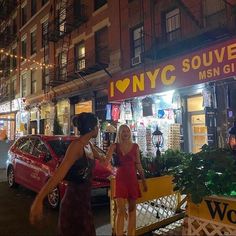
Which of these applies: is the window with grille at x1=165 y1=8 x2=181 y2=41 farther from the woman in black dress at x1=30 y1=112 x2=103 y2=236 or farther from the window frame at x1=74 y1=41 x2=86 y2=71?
the woman in black dress at x1=30 y1=112 x2=103 y2=236

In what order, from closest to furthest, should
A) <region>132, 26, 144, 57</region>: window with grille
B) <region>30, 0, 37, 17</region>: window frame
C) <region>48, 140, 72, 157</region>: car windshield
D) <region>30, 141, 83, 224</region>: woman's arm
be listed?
<region>30, 141, 83, 224</region>: woman's arm < <region>48, 140, 72, 157</region>: car windshield < <region>132, 26, 144, 57</region>: window with grille < <region>30, 0, 37, 17</region>: window frame

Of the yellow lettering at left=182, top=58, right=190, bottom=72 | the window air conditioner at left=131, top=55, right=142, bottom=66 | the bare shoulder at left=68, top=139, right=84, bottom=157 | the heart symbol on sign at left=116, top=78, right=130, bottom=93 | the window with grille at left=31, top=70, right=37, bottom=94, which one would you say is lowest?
the bare shoulder at left=68, top=139, right=84, bottom=157

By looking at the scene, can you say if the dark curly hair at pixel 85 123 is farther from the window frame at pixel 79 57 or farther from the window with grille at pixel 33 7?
the window with grille at pixel 33 7

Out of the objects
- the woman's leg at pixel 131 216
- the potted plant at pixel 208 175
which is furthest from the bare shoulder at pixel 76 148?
the woman's leg at pixel 131 216

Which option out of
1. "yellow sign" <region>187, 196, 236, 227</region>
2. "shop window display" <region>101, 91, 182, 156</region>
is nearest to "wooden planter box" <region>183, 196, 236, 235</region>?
"yellow sign" <region>187, 196, 236, 227</region>

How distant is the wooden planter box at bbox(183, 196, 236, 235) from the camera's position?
13.5 ft

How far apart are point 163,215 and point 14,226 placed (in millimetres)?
2902

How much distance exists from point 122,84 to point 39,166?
14.6 feet

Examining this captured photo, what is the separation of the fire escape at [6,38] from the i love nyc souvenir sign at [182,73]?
19946 mm

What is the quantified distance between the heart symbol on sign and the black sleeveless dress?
8.12m

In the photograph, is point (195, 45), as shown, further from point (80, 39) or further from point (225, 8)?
point (80, 39)

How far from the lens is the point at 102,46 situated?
16.8m

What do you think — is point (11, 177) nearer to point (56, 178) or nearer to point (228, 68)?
point (228, 68)

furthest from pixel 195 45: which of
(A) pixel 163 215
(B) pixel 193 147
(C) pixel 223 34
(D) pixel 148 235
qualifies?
→ (D) pixel 148 235
